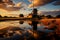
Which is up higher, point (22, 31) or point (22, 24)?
point (22, 24)

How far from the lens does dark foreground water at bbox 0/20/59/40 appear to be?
7.09 ft

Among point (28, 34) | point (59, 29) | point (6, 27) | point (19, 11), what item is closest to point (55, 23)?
point (59, 29)

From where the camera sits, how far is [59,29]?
2.22 meters

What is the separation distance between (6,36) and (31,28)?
40 centimetres

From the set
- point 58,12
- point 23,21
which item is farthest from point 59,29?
point 23,21

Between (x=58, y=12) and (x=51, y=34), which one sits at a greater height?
(x=58, y=12)

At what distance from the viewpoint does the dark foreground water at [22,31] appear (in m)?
2.16

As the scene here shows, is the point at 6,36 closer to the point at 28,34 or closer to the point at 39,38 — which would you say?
the point at 28,34

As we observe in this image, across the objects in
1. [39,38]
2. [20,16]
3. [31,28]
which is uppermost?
[20,16]

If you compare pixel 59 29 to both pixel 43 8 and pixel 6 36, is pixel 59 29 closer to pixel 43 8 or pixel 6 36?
pixel 43 8

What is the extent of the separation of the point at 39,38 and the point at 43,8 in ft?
1.58

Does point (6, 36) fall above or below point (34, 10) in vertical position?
below

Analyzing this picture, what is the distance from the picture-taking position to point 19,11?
2.24 meters

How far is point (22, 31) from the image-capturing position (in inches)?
86.4
